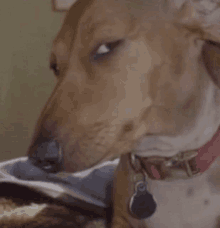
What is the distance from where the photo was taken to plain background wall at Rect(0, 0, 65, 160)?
111cm

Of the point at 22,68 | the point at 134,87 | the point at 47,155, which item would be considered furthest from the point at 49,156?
the point at 22,68

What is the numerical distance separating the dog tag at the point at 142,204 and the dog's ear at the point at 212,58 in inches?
13.5

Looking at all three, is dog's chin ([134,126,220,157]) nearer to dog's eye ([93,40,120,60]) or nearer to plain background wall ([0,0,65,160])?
dog's eye ([93,40,120,60])

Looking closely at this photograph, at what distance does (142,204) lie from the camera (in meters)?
0.73

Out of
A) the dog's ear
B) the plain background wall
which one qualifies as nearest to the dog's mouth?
the dog's ear

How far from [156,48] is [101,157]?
28 cm

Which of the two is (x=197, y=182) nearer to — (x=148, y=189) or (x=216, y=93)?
(x=148, y=189)

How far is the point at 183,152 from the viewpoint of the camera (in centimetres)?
72

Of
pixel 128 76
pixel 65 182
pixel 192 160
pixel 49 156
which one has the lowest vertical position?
pixel 65 182

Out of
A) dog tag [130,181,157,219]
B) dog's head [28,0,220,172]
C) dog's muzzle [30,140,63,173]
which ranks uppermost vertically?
dog's head [28,0,220,172]

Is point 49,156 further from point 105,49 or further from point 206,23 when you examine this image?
point 206,23

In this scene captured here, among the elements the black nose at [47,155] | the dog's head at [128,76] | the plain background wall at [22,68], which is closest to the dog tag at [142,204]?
the dog's head at [128,76]

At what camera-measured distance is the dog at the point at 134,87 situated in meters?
0.61

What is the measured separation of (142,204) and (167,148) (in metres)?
0.17
